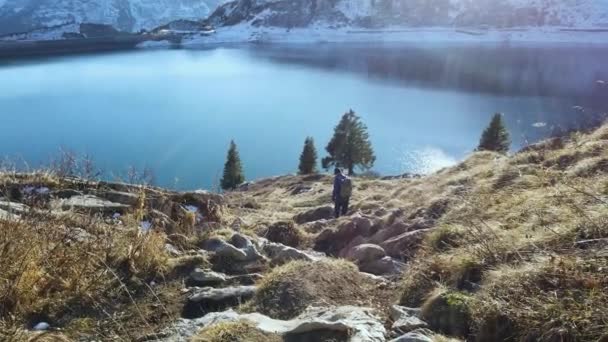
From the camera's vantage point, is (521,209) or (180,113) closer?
(521,209)

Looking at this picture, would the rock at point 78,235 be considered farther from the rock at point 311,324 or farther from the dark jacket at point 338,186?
the dark jacket at point 338,186

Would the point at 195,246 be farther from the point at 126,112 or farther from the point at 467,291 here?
the point at 126,112

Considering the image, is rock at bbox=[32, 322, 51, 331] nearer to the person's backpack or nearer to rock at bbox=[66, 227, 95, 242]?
rock at bbox=[66, 227, 95, 242]

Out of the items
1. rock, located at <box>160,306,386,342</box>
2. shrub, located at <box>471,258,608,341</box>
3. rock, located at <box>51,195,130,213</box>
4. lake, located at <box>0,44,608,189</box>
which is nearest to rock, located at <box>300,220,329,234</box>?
rock, located at <box>51,195,130,213</box>

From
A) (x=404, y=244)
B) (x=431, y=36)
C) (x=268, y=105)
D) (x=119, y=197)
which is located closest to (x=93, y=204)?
(x=119, y=197)

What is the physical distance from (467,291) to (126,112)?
67198 millimetres

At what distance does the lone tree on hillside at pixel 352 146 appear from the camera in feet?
152

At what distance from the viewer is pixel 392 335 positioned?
9.26 ft

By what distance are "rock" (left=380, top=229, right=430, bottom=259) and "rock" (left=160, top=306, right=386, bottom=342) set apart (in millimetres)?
2485

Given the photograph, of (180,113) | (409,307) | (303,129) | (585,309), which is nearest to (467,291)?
(409,307)

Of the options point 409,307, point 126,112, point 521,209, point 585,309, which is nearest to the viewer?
point 585,309

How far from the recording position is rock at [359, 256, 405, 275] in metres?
5.04

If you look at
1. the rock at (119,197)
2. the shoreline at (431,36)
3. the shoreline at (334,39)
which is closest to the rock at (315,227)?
the rock at (119,197)

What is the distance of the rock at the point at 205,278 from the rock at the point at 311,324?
1.99ft
